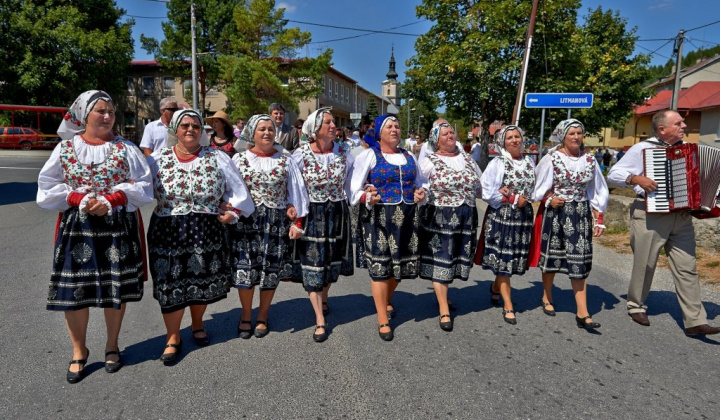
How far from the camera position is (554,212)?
4348 millimetres

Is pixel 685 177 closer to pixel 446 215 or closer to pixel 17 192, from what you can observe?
pixel 446 215

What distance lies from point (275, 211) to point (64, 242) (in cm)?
147

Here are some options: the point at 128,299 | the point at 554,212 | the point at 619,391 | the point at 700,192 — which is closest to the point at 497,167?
the point at 554,212

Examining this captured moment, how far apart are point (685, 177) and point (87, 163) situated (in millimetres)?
4739

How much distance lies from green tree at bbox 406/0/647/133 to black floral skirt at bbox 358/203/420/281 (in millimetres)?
11794

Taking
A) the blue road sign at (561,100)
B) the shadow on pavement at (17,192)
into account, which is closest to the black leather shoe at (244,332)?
the blue road sign at (561,100)

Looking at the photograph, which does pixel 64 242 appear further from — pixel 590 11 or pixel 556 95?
pixel 590 11

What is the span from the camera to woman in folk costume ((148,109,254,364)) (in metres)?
3.32

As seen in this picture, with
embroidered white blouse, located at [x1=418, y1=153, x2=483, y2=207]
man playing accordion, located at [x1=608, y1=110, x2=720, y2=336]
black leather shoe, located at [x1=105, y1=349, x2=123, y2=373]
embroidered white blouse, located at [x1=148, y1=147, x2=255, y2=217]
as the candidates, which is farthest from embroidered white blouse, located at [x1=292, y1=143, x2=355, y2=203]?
man playing accordion, located at [x1=608, y1=110, x2=720, y2=336]

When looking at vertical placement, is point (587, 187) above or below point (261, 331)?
above

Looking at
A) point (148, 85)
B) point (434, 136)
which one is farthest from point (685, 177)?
point (148, 85)

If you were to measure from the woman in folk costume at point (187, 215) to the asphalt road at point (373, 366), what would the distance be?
1.64 feet

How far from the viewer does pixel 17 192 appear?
11.8 meters

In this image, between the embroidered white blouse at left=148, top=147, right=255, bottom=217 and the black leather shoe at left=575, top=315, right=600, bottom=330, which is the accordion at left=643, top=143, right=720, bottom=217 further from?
the embroidered white blouse at left=148, top=147, right=255, bottom=217
